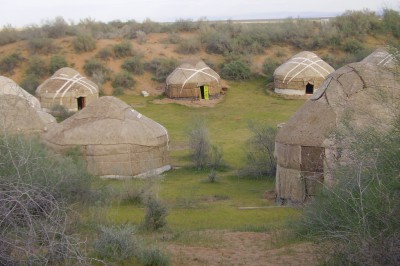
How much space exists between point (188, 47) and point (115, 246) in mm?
31740

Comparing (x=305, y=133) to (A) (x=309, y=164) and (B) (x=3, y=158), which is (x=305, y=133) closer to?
(A) (x=309, y=164)

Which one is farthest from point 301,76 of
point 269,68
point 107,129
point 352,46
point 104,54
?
point 107,129

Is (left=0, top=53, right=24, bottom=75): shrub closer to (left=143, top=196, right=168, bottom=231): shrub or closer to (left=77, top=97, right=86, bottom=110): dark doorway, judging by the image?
(left=77, top=97, right=86, bottom=110): dark doorway

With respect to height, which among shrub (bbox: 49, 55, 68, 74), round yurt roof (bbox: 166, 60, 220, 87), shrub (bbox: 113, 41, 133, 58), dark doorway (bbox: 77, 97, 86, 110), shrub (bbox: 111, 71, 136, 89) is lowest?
dark doorway (bbox: 77, 97, 86, 110)

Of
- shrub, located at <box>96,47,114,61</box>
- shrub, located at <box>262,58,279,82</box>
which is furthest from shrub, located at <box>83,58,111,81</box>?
shrub, located at <box>262,58,279,82</box>

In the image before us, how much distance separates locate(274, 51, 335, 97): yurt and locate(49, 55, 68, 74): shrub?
1193cm

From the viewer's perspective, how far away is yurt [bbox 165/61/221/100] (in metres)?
31.1

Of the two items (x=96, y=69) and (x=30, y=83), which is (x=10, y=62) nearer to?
(x=30, y=83)

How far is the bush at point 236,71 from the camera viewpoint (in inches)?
1373

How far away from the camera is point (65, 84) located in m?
28.8

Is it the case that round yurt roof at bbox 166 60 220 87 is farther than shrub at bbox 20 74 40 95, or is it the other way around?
shrub at bbox 20 74 40 95

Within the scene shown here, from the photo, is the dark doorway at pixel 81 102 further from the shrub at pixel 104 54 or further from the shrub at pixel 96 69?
the shrub at pixel 104 54

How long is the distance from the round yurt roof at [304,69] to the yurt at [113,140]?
14.0 m

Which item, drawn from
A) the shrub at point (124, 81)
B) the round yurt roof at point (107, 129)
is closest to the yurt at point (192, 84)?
the shrub at point (124, 81)
